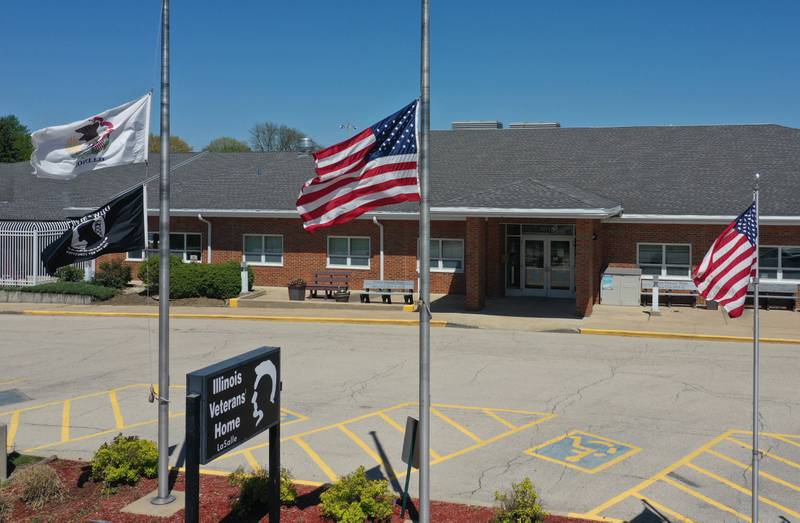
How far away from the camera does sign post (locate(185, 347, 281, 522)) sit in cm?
712

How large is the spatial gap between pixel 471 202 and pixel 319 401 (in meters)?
11.5

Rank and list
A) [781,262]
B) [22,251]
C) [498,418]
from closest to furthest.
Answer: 1. [498,418]
2. [781,262]
3. [22,251]

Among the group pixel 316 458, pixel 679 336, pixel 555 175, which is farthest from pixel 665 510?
pixel 555 175

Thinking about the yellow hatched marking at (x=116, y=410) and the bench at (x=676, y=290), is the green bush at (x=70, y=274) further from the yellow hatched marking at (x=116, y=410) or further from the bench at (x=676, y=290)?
the bench at (x=676, y=290)

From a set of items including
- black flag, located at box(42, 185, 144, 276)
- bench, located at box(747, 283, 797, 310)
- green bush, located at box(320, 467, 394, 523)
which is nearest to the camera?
green bush, located at box(320, 467, 394, 523)

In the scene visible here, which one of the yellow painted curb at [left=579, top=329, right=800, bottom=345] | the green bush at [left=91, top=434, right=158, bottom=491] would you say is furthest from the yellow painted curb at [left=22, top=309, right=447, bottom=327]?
the green bush at [left=91, top=434, right=158, bottom=491]

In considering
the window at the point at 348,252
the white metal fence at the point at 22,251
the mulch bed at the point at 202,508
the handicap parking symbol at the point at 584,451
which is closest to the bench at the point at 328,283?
the window at the point at 348,252

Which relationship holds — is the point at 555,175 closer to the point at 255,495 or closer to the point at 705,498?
the point at 705,498

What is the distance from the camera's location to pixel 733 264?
8.75 m

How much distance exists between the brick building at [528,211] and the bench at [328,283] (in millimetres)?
628

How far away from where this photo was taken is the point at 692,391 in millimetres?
14906

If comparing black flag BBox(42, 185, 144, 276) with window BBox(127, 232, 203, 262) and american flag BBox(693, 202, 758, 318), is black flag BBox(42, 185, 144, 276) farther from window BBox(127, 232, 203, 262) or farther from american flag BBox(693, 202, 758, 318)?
window BBox(127, 232, 203, 262)

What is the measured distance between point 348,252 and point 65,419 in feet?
59.6

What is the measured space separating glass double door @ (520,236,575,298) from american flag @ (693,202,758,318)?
1929cm
